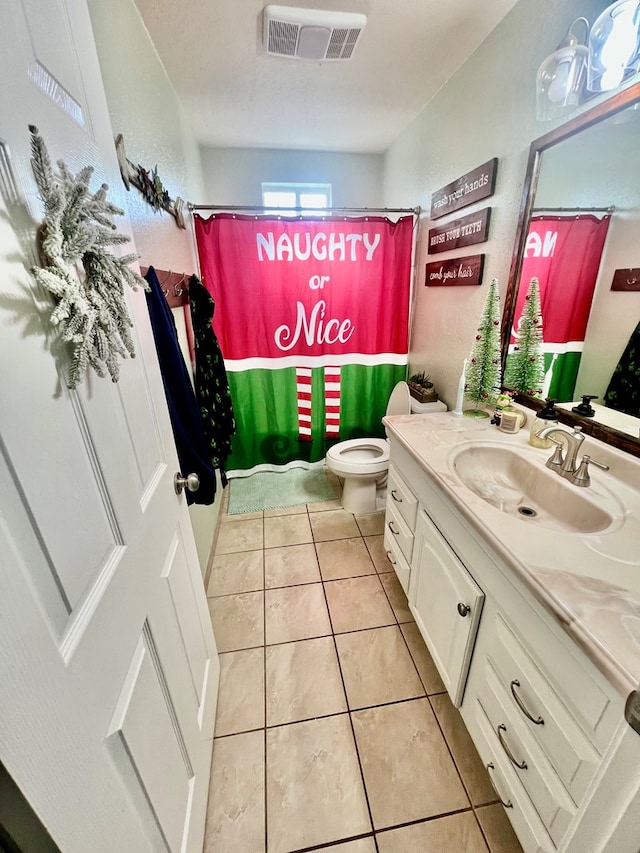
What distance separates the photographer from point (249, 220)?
202cm

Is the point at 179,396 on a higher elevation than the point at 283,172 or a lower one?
lower

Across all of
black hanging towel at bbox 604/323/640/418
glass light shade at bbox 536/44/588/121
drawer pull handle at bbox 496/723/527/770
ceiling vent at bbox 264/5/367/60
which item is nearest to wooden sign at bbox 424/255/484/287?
glass light shade at bbox 536/44/588/121

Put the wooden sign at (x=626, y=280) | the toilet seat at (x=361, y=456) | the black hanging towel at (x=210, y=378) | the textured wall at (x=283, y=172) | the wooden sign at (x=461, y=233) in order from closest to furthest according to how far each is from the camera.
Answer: the wooden sign at (x=626, y=280) < the wooden sign at (x=461, y=233) < the black hanging towel at (x=210, y=378) < the toilet seat at (x=361, y=456) < the textured wall at (x=283, y=172)

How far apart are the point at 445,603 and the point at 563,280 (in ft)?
4.07

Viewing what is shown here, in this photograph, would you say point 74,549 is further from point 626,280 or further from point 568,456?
point 626,280

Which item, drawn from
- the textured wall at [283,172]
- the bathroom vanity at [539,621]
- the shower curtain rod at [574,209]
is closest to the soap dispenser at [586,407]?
the bathroom vanity at [539,621]

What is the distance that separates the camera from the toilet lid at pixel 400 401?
2.21 m

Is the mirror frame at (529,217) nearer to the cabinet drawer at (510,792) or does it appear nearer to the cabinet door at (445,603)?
the cabinet door at (445,603)

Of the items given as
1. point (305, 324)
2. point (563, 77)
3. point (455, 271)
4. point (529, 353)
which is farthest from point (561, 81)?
point (305, 324)

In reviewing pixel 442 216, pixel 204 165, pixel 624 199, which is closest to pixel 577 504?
pixel 624 199

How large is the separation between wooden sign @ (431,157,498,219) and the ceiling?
49cm

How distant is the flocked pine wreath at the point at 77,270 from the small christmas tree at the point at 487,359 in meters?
1.39

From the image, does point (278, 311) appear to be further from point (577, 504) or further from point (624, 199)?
point (577, 504)

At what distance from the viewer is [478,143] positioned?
5.03 ft
